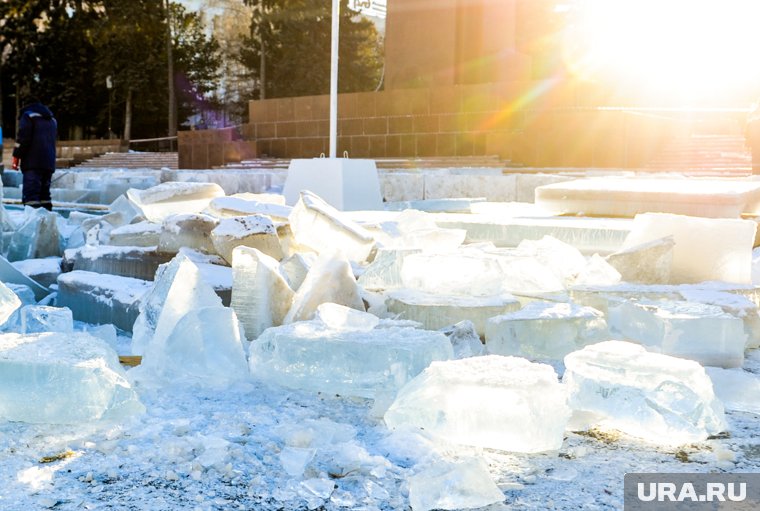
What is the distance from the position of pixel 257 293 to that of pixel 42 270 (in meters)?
2.28

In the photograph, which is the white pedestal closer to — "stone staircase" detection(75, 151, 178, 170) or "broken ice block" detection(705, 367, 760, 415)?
"broken ice block" detection(705, 367, 760, 415)

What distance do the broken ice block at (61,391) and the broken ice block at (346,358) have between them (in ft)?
1.33

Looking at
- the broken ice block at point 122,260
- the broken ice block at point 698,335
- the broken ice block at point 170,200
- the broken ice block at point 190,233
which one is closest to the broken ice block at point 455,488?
the broken ice block at point 698,335

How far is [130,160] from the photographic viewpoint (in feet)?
74.2

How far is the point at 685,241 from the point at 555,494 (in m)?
2.18

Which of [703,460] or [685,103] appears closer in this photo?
[703,460]

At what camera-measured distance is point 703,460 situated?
1544 millimetres

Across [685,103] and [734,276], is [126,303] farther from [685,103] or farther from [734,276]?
[685,103]

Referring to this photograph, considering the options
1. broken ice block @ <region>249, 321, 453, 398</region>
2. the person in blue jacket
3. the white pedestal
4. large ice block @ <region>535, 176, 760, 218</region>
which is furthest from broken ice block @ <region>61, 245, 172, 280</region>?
the person in blue jacket

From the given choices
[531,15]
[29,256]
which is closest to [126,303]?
[29,256]

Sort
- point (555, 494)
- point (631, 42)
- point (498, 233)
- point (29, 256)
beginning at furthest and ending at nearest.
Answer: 1. point (631, 42)
2. point (29, 256)
3. point (498, 233)
4. point (555, 494)

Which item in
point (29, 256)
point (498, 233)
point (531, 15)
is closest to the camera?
point (498, 233)

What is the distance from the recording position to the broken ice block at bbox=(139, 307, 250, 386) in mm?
2088

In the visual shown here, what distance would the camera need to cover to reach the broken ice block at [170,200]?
15.3ft
